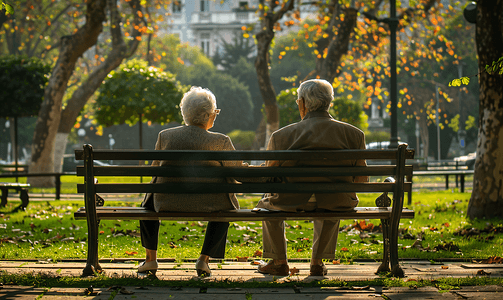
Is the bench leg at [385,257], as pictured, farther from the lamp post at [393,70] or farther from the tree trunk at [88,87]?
the tree trunk at [88,87]

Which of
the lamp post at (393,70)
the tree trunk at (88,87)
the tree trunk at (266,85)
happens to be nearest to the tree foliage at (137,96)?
the tree trunk at (88,87)

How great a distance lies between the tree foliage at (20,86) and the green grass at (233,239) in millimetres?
9512

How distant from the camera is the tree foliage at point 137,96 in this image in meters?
18.0

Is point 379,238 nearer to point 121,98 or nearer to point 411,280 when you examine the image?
point 411,280

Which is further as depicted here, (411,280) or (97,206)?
(97,206)

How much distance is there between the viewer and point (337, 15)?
15250mm

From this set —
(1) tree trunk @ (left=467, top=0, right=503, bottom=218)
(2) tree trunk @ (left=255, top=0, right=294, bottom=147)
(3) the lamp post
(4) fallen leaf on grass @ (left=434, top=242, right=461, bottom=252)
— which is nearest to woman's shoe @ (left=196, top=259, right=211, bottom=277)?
(4) fallen leaf on grass @ (left=434, top=242, right=461, bottom=252)

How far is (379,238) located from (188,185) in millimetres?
3109

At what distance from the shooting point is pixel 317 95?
404 centimetres

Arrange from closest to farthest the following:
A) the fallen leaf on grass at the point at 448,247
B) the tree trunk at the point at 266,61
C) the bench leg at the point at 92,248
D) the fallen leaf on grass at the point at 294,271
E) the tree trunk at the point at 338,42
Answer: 1. the bench leg at the point at 92,248
2. the fallen leaf on grass at the point at 294,271
3. the fallen leaf on grass at the point at 448,247
4. the tree trunk at the point at 338,42
5. the tree trunk at the point at 266,61

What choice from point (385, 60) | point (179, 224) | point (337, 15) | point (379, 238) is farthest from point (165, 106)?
point (379, 238)

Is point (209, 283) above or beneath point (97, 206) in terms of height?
beneath

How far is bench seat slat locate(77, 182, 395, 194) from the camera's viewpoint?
3701 mm

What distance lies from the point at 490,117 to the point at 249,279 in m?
5.15
